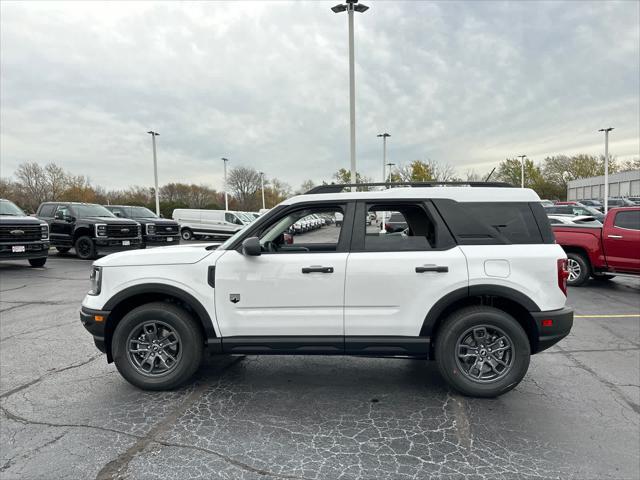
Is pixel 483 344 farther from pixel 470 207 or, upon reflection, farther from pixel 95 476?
pixel 95 476

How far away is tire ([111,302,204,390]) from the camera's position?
3.78m

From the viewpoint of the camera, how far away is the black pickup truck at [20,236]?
11414 mm

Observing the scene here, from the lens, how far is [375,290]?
11.9 ft

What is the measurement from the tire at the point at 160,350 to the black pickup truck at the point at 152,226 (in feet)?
46.4

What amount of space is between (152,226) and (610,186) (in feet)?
257

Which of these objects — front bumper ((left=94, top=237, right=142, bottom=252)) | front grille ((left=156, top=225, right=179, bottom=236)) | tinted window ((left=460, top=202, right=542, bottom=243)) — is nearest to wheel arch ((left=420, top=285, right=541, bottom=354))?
tinted window ((left=460, top=202, right=542, bottom=243))

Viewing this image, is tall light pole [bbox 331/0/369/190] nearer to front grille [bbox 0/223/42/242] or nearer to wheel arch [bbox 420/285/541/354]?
front grille [bbox 0/223/42/242]

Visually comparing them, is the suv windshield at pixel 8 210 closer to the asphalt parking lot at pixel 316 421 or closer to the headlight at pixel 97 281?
the asphalt parking lot at pixel 316 421

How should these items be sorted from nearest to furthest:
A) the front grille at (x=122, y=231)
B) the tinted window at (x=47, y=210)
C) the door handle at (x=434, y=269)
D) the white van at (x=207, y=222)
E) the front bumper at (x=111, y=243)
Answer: the door handle at (x=434, y=269) < the front bumper at (x=111, y=243) < the front grille at (x=122, y=231) < the tinted window at (x=47, y=210) < the white van at (x=207, y=222)

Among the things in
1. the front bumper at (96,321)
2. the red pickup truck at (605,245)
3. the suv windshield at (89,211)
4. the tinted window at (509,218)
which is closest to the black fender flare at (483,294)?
the tinted window at (509,218)

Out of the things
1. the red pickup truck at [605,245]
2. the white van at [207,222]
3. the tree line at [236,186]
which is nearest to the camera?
the red pickup truck at [605,245]

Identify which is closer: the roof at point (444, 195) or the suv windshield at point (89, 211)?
the roof at point (444, 195)

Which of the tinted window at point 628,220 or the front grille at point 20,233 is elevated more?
the tinted window at point 628,220

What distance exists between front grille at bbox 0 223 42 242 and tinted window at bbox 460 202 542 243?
12.4 m
